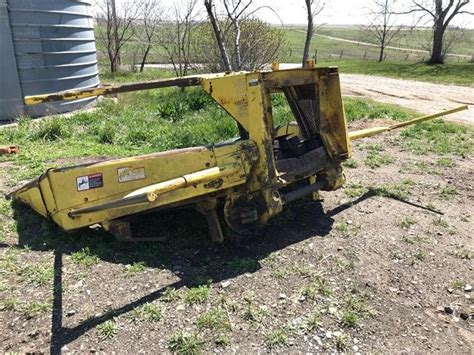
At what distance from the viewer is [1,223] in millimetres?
4113

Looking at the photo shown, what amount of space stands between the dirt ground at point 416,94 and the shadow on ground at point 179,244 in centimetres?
681

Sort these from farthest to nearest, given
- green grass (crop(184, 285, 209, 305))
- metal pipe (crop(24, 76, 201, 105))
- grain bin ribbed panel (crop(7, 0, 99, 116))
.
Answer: grain bin ribbed panel (crop(7, 0, 99, 116)), metal pipe (crop(24, 76, 201, 105)), green grass (crop(184, 285, 209, 305))

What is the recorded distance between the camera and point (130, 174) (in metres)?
3.60

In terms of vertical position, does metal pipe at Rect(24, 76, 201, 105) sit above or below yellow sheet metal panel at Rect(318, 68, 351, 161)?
above

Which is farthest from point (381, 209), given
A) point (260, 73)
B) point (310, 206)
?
point (260, 73)

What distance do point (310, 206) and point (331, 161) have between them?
571 mm

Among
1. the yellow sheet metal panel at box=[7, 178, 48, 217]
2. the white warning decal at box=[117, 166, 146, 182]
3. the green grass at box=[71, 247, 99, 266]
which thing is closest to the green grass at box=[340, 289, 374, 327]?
the white warning decal at box=[117, 166, 146, 182]

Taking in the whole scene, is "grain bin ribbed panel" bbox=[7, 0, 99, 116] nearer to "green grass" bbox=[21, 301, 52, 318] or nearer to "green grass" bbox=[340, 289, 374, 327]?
Answer: "green grass" bbox=[21, 301, 52, 318]

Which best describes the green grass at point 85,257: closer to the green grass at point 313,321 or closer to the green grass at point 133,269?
the green grass at point 133,269

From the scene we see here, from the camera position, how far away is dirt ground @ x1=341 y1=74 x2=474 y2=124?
1155cm

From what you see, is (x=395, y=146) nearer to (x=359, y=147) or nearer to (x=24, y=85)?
(x=359, y=147)

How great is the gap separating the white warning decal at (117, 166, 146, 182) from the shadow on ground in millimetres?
551

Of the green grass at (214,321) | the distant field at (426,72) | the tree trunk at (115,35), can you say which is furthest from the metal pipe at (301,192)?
the tree trunk at (115,35)

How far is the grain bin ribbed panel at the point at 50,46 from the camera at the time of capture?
30.4 feet
